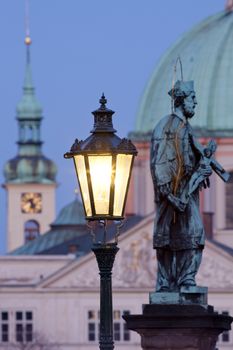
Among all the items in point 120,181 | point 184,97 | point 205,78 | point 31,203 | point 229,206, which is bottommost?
point 120,181

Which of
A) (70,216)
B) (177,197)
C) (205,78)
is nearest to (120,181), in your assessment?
(177,197)

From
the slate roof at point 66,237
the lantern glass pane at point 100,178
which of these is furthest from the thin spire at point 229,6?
the lantern glass pane at point 100,178

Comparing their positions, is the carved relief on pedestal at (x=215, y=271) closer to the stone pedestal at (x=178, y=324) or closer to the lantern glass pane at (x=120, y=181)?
the lantern glass pane at (x=120, y=181)

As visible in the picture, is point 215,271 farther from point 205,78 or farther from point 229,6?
point 229,6

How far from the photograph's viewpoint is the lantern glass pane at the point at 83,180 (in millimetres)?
20141

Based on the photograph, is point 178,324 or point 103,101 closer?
point 178,324

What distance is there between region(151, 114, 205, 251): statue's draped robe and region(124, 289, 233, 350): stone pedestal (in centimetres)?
42

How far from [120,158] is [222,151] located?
312 feet

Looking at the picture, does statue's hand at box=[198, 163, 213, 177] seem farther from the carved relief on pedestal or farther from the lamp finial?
the carved relief on pedestal

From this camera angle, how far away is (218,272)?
11006 centimetres

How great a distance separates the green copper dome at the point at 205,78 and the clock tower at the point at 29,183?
29027mm

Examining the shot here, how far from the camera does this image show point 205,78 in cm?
11975

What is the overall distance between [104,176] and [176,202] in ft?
3.51

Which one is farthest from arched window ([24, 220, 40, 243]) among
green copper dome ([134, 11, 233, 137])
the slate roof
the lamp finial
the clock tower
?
the lamp finial
